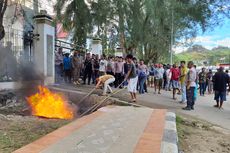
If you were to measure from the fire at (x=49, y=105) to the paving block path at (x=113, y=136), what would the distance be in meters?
3.20

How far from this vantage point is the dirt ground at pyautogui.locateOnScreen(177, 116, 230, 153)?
26.4 feet

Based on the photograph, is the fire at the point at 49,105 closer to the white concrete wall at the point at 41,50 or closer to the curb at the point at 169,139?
the white concrete wall at the point at 41,50

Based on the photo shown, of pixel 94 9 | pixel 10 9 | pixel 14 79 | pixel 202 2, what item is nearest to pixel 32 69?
pixel 14 79

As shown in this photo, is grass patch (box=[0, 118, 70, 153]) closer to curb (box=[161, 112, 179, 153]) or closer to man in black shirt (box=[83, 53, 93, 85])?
curb (box=[161, 112, 179, 153])

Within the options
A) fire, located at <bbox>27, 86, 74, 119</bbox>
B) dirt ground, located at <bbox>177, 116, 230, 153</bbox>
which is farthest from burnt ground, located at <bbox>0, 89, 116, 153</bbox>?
dirt ground, located at <bbox>177, 116, 230, 153</bbox>

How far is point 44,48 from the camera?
680 inches

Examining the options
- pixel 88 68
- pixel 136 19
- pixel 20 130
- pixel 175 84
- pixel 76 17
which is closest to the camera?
pixel 20 130

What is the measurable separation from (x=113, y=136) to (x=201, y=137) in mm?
2759

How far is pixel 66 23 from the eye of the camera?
25.9 m

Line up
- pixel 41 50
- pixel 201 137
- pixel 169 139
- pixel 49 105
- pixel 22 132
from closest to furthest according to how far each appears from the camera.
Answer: pixel 169 139 < pixel 22 132 < pixel 201 137 < pixel 49 105 < pixel 41 50

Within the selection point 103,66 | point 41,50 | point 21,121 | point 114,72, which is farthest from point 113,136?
point 103,66

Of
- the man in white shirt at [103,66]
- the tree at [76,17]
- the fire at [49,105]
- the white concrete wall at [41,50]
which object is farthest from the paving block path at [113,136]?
the tree at [76,17]

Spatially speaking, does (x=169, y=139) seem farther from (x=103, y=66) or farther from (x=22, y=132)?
(x=103, y=66)

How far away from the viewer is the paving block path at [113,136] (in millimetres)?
6508
